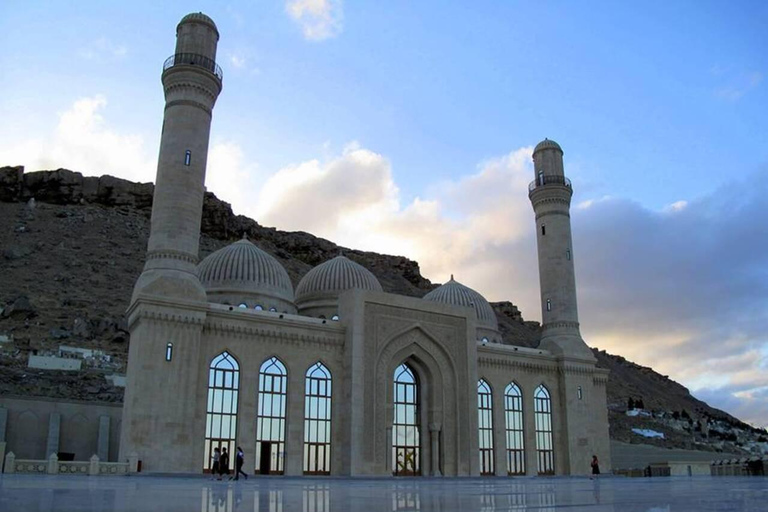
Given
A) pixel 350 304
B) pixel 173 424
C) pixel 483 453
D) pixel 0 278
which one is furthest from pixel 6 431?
pixel 0 278

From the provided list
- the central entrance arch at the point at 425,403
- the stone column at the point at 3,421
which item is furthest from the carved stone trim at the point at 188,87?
the stone column at the point at 3,421

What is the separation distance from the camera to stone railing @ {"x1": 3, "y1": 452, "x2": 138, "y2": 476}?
57.7 ft

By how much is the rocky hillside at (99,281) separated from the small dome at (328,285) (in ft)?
42.8

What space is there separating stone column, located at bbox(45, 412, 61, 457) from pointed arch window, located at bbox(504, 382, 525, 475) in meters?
16.7

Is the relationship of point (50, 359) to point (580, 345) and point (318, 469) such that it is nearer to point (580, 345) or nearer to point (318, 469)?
point (318, 469)

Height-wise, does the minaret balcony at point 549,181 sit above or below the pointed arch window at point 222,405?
above

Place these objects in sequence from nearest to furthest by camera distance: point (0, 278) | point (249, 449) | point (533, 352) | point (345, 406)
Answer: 1. point (249, 449)
2. point (345, 406)
3. point (533, 352)
4. point (0, 278)

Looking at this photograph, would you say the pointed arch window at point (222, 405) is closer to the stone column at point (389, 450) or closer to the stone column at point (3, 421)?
the stone column at point (389, 450)

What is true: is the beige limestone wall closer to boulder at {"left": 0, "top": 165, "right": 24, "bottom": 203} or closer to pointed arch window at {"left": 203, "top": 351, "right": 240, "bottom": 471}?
pointed arch window at {"left": 203, "top": 351, "right": 240, "bottom": 471}

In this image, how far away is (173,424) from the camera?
19.1 meters

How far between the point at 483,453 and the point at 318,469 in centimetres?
710

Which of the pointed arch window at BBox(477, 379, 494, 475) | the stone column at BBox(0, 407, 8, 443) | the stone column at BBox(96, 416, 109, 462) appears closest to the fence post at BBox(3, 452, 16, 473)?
the stone column at BBox(0, 407, 8, 443)

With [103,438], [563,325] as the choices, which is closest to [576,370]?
[563,325]

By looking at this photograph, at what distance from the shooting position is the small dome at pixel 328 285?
2784 centimetres
